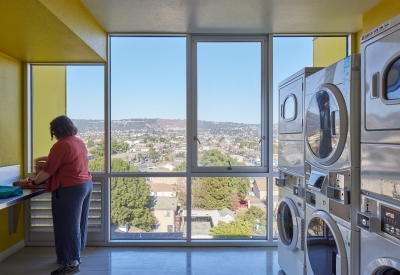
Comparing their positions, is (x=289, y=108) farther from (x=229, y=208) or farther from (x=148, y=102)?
(x=148, y=102)

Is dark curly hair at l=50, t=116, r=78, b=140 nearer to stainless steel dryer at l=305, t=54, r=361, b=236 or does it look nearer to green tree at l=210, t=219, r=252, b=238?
green tree at l=210, t=219, r=252, b=238

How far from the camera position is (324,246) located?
1.86 meters

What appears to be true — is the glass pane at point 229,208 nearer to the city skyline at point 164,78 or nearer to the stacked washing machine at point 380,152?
the city skyline at point 164,78

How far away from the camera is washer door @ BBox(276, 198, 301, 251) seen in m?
2.29

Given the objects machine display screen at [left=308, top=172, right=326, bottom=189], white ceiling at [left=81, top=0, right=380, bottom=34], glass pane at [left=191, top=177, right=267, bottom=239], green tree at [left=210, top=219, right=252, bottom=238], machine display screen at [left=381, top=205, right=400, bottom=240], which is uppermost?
white ceiling at [left=81, top=0, right=380, bottom=34]

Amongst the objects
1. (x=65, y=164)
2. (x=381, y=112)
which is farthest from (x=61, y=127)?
(x=381, y=112)

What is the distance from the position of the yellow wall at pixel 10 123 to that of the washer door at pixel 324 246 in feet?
9.92

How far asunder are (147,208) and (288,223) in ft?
5.43

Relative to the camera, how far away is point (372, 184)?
1412 millimetres

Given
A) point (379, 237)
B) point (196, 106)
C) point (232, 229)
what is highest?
point (196, 106)

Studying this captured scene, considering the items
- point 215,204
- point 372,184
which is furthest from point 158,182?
point 372,184

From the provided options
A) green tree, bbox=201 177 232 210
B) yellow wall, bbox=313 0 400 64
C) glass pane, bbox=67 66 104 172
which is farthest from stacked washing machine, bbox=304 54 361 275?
glass pane, bbox=67 66 104 172

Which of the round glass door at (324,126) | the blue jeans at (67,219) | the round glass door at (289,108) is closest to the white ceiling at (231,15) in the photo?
the round glass door at (289,108)

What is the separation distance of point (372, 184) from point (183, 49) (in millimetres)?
2509
